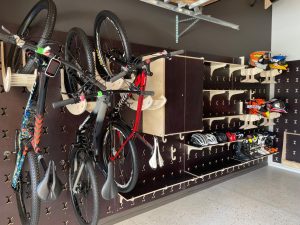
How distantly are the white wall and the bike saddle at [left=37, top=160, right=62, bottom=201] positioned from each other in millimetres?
3969

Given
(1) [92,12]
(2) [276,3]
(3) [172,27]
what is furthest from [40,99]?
(2) [276,3]

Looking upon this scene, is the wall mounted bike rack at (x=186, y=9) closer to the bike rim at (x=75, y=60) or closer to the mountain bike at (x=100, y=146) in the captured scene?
the bike rim at (x=75, y=60)

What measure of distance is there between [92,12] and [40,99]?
3.62ft

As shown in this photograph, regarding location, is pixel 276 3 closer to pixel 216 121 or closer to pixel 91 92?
pixel 216 121

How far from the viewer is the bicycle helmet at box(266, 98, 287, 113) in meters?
3.52

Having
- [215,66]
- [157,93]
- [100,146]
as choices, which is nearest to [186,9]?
[215,66]

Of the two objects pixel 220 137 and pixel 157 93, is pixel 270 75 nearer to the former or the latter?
pixel 220 137

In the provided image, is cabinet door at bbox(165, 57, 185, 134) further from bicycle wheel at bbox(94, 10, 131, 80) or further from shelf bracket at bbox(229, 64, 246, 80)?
shelf bracket at bbox(229, 64, 246, 80)

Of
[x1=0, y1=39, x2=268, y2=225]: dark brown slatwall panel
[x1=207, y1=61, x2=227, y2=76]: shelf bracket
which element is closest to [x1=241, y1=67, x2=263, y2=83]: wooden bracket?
[x1=0, y1=39, x2=268, y2=225]: dark brown slatwall panel

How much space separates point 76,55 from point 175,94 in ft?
3.28

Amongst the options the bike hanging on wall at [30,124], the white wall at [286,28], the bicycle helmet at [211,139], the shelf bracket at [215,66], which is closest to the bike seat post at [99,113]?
the bike hanging on wall at [30,124]

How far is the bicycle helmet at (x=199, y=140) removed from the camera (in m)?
2.73

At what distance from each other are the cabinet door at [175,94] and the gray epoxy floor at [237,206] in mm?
974

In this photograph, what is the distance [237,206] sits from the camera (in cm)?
259
